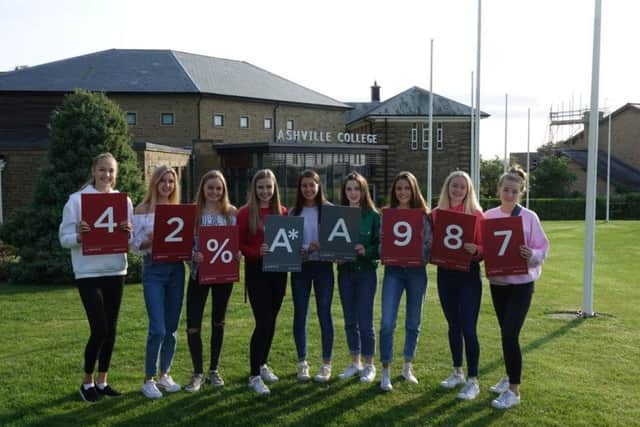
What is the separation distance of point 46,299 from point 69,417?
6760mm

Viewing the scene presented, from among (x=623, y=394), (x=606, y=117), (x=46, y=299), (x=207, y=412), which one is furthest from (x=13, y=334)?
(x=606, y=117)

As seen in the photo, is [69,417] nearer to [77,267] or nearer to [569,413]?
[77,267]

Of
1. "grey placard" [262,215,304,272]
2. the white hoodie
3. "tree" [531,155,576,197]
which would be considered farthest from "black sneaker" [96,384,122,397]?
"tree" [531,155,576,197]

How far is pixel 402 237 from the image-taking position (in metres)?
5.79

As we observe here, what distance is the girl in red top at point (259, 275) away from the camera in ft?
19.2

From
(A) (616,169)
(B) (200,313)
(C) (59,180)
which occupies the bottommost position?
(B) (200,313)

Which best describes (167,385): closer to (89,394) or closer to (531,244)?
(89,394)

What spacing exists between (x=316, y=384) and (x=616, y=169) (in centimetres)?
5629

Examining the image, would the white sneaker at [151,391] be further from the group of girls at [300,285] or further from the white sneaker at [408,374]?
the white sneaker at [408,374]

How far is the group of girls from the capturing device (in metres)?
5.48

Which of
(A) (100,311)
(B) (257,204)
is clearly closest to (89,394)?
(A) (100,311)

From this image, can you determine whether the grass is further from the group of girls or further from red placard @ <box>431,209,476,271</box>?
red placard @ <box>431,209,476,271</box>

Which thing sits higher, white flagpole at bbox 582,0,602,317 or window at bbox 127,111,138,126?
window at bbox 127,111,138,126

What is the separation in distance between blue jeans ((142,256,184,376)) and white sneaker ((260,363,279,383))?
1.05 m
